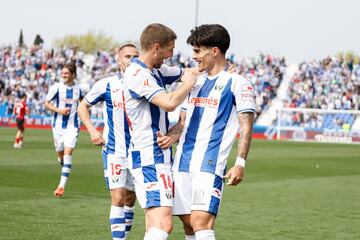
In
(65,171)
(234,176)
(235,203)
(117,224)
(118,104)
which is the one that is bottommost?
(235,203)

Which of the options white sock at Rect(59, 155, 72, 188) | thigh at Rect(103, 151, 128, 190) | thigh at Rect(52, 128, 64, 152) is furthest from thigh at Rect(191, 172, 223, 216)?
thigh at Rect(52, 128, 64, 152)

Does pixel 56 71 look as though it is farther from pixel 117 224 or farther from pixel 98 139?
pixel 117 224

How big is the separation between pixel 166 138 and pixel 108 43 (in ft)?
400

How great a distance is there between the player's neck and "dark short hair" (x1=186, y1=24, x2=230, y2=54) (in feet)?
0.46

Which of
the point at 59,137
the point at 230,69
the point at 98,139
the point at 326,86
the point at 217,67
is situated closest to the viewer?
the point at 217,67

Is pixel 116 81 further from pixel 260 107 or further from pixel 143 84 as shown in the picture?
pixel 260 107

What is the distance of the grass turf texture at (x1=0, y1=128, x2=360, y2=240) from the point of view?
1016 cm

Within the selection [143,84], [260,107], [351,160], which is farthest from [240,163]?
[260,107]

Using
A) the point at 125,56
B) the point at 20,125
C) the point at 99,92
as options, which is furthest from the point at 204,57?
the point at 20,125

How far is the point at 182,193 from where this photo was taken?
6.70 m

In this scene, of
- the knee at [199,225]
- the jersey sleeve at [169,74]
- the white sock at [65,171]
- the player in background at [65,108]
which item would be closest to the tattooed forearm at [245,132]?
the knee at [199,225]

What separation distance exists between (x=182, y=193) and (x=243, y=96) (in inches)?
38.3

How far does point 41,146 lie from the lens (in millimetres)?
30109

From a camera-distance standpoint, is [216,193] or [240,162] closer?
[240,162]
